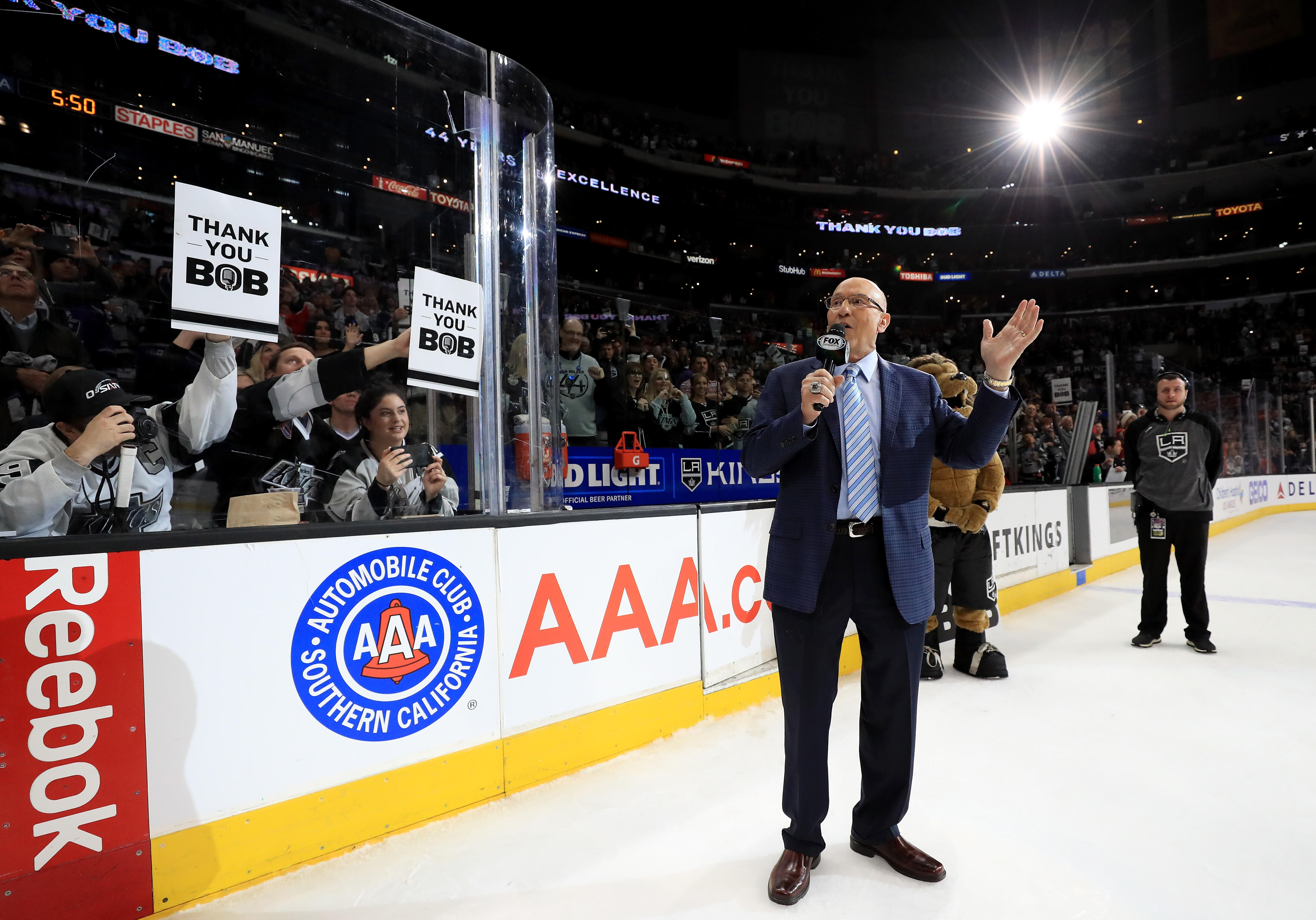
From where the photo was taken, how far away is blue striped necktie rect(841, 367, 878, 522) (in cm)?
192

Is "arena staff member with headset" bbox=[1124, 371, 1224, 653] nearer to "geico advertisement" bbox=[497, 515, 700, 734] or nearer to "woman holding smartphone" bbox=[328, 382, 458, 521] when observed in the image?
"geico advertisement" bbox=[497, 515, 700, 734]

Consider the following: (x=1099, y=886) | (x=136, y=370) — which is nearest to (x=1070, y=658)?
(x=1099, y=886)

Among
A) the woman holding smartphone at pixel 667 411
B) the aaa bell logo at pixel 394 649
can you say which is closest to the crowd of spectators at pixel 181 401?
the aaa bell logo at pixel 394 649

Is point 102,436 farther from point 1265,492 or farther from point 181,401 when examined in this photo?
point 1265,492

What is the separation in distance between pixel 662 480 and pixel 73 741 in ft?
15.8

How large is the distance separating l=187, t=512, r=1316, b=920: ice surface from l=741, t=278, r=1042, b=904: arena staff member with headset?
0.22 m

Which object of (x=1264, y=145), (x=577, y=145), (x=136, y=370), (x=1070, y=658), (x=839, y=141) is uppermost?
(x=839, y=141)

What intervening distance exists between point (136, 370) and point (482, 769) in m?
1.65

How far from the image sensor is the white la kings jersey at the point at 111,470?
6.54 ft

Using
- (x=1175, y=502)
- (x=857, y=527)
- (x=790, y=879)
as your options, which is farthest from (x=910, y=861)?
(x=1175, y=502)

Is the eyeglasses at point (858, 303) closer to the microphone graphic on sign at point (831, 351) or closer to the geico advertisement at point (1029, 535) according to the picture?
the microphone graphic on sign at point (831, 351)

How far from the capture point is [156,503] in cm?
221

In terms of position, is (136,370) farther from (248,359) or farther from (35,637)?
(35,637)

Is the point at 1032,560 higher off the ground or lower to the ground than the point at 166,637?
lower
